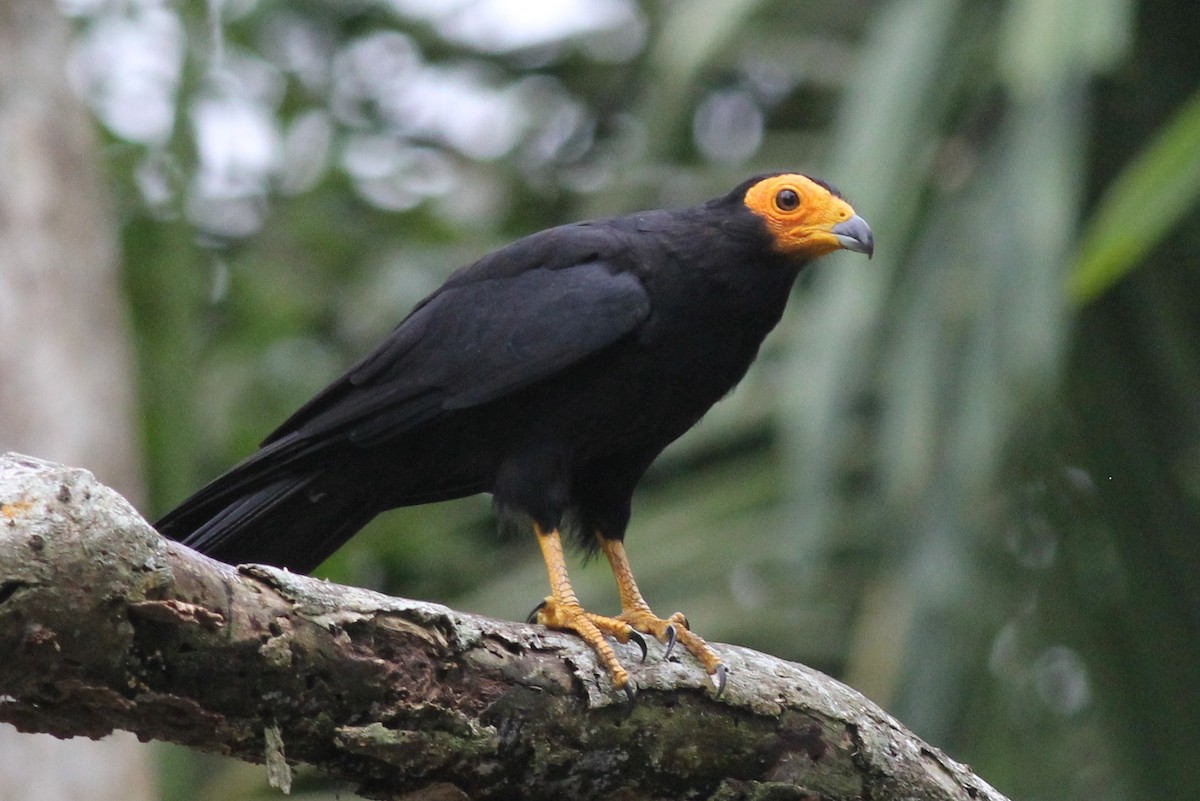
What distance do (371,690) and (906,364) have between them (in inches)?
162

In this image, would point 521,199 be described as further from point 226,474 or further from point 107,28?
point 226,474

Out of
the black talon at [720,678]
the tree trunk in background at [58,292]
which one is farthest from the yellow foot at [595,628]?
the tree trunk in background at [58,292]

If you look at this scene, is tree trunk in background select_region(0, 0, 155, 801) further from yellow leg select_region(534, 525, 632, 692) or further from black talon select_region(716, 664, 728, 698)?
black talon select_region(716, 664, 728, 698)

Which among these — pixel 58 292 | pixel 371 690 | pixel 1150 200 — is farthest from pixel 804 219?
pixel 58 292

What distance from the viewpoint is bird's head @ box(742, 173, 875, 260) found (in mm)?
4902

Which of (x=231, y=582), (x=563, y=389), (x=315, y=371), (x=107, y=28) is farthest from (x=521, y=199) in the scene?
(x=231, y=582)

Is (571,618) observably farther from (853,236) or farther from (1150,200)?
(1150,200)

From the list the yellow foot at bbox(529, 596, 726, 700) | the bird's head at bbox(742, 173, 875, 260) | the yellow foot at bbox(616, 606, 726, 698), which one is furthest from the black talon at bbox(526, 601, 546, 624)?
the bird's head at bbox(742, 173, 875, 260)

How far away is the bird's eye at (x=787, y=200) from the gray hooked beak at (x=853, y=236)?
141 millimetres

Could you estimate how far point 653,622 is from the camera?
448 cm

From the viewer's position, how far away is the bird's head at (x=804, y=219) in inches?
193

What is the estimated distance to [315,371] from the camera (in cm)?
901

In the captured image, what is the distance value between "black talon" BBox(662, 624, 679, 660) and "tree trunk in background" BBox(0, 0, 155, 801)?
307cm

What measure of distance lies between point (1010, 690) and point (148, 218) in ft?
17.7
